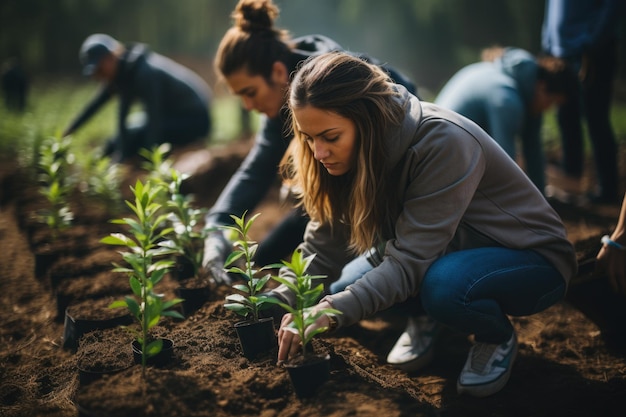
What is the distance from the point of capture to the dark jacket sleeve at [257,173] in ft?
10.7

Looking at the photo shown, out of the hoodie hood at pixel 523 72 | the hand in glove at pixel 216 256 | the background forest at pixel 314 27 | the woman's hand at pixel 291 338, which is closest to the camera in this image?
the woman's hand at pixel 291 338

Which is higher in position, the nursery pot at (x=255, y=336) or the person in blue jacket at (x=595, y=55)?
the person in blue jacket at (x=595, y=55)

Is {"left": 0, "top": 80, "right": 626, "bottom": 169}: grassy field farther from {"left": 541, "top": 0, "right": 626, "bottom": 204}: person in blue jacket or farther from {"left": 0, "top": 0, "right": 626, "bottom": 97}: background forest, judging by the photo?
{"left": 541, "top": 0, "right": 626, "bottom": 204}: person in blue jacket

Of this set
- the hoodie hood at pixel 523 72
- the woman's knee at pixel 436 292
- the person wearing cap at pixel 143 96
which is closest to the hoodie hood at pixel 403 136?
the woman's knee at pixel 436 292

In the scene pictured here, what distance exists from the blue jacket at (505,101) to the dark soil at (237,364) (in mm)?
917

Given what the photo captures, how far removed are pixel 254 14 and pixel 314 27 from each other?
13159mm

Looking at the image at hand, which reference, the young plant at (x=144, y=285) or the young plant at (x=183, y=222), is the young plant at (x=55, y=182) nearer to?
the young plant at (x=183, y=222)

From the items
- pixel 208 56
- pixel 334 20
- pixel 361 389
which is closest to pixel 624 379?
pixel 361 389

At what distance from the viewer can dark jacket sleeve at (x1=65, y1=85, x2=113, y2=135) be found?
19.9 ft

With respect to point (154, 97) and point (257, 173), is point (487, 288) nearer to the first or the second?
point (257, 173)

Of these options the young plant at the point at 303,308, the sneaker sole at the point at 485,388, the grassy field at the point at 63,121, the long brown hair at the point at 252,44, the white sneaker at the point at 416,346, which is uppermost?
the long brown hair at the point at 252,44

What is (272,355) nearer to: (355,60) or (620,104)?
(355,60)

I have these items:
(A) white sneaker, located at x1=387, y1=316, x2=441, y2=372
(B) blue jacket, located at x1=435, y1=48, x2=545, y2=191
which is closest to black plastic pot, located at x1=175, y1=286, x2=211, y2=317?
(A) white sneaker, located at x1=387, y1=316, x2=441, y2=372

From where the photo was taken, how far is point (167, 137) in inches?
270
